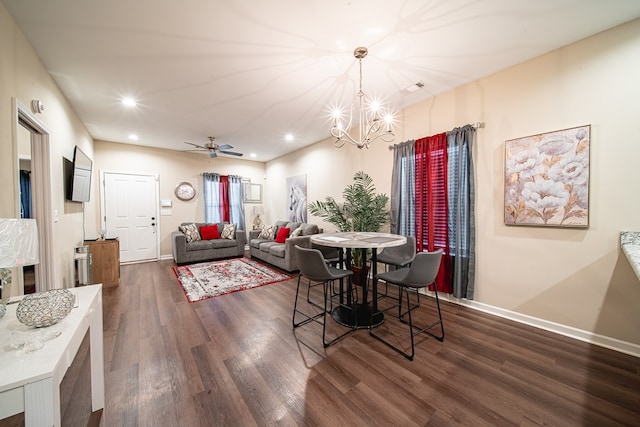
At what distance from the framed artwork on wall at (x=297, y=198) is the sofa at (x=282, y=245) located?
33 cm

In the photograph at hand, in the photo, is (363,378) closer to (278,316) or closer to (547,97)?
(278,316)

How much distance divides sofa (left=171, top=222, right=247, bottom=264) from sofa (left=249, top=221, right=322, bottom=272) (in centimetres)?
41

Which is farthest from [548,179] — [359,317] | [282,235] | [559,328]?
[282,235]

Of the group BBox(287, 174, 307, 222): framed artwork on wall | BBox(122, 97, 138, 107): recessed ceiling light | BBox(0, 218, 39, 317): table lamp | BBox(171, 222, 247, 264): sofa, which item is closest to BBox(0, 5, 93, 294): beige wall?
BBox(122, 97, 138, 107): recessed ceiling light

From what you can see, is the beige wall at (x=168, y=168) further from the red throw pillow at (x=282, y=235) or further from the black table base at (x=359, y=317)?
the black table base at (x=359, y=317)

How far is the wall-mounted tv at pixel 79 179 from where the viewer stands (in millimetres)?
3201

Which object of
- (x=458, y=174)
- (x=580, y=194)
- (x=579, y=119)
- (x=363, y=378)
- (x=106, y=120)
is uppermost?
(x=106, y=120)

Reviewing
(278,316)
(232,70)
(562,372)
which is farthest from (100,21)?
(562,372)

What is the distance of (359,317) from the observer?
2.59m

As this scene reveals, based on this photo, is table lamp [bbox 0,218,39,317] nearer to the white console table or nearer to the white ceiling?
the white console table

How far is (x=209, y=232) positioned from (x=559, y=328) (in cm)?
606

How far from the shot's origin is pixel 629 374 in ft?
5.79

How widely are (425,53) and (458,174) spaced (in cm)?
142

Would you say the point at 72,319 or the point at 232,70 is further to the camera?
the point at 232,70
